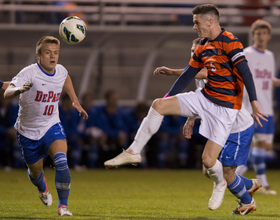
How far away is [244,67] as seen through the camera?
4.57 metres

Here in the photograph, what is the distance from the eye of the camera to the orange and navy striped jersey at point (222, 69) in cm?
468

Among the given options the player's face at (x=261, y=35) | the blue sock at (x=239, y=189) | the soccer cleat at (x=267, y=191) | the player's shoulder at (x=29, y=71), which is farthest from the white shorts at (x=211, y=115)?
the soccer cleat at (x=267, y=191)

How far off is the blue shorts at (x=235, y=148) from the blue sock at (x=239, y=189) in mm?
169

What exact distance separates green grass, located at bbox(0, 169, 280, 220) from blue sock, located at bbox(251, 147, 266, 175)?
0.56 meters

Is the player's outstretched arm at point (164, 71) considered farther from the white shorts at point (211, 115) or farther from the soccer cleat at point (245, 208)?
the soccer cleat at point (245, 208)

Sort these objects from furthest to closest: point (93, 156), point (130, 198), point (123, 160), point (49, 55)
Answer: point (93, 156), point (130, 198), point (49, 55), point (123, 160)

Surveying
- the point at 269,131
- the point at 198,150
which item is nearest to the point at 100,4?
the point at 198,150

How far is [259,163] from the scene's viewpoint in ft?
24.7

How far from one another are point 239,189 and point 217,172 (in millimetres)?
476

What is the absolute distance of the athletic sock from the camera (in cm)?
751

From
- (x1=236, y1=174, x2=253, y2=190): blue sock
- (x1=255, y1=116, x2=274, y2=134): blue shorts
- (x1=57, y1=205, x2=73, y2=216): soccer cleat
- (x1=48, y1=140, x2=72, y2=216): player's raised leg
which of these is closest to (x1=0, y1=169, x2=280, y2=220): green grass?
(x1=57, y1=205, x2=73, y2=216): soccer cleat

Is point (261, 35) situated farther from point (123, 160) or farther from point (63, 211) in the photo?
point (63, 211)

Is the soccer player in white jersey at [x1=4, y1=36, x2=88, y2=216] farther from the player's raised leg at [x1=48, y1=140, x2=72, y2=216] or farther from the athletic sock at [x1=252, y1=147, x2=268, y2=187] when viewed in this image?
the athletic sock at [x1=252, y1=147, x2=268, y2=187]

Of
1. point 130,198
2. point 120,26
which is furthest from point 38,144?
point 120,26
